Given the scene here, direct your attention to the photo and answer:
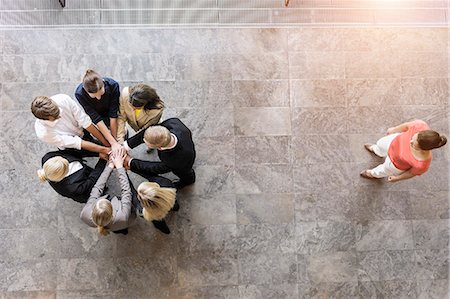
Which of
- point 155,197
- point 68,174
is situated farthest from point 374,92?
point 68,174

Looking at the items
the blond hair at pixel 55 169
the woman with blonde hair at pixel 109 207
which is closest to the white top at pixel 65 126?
the blond hair at pixel 55 169

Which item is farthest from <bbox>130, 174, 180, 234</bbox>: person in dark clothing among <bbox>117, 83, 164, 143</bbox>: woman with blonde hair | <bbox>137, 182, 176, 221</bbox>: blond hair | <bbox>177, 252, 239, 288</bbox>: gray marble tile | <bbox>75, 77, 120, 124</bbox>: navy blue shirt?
<bbox>177, 252, 239, 288</bbox>: gray marble tile

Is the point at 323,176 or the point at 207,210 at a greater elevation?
the point at 323,176

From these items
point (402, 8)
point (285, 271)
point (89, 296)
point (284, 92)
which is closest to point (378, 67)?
point (402, 8)

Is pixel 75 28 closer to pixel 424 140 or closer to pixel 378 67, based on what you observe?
pixel 378 67

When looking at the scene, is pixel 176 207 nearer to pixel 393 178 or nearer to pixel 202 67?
pixel 202 67

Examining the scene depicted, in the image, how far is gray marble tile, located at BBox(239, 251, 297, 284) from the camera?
486 centimetres

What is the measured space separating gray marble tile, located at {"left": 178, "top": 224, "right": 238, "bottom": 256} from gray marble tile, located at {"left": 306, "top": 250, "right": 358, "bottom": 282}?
2.85 feet

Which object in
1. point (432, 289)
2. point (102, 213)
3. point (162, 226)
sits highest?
point (102, 213)

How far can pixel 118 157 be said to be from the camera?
429cm

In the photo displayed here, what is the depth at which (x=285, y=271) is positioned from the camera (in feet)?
16.0

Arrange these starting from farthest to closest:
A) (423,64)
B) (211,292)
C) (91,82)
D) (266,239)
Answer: (423,64) → (266,239) → (211,292) → (91,82)

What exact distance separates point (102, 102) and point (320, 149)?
246 centimetres

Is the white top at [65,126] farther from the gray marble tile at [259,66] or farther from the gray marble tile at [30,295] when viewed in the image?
the gray marble tile at [259,66]
